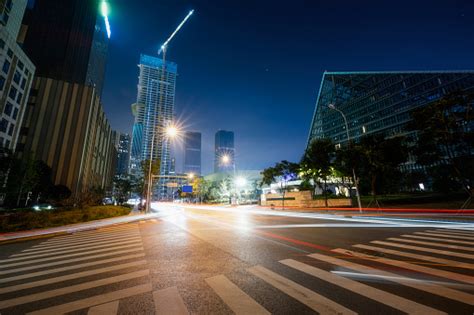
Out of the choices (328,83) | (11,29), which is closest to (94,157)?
(11,29)

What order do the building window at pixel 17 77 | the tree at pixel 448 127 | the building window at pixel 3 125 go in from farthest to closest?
1. the building window at pixel 17 77
2. the building window at pixel 3 125
3. the tree at pixel 448 127

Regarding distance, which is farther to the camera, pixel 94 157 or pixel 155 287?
pixel 94 157

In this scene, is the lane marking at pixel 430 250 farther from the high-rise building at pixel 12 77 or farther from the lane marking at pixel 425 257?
the high-rise building at pixel 12 77

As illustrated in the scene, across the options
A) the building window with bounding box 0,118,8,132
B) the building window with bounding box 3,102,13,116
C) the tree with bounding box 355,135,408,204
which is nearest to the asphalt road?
the tree with bounding box 355,135,408,204

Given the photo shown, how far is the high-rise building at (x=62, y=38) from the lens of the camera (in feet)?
Answer: 307

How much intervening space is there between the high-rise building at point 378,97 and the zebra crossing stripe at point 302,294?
77.7 meters

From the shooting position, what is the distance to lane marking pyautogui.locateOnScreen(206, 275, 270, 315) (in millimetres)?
3365

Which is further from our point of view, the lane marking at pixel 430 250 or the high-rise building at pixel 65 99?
the high-rise building at pixel 65 99

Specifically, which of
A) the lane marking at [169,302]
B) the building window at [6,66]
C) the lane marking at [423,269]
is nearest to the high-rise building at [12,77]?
the building window at [6,66]

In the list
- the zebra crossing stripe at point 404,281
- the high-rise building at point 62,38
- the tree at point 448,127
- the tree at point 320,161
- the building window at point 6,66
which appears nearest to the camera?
the zebra crossing stripe at point 404,281

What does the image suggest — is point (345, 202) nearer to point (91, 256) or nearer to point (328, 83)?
point (91, 256)

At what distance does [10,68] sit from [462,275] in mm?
73982

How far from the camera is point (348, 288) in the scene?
4152 millimetres

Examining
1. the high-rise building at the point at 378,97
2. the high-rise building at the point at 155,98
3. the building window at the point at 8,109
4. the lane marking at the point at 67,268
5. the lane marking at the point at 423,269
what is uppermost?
the high-rise building at the point at 155,98
